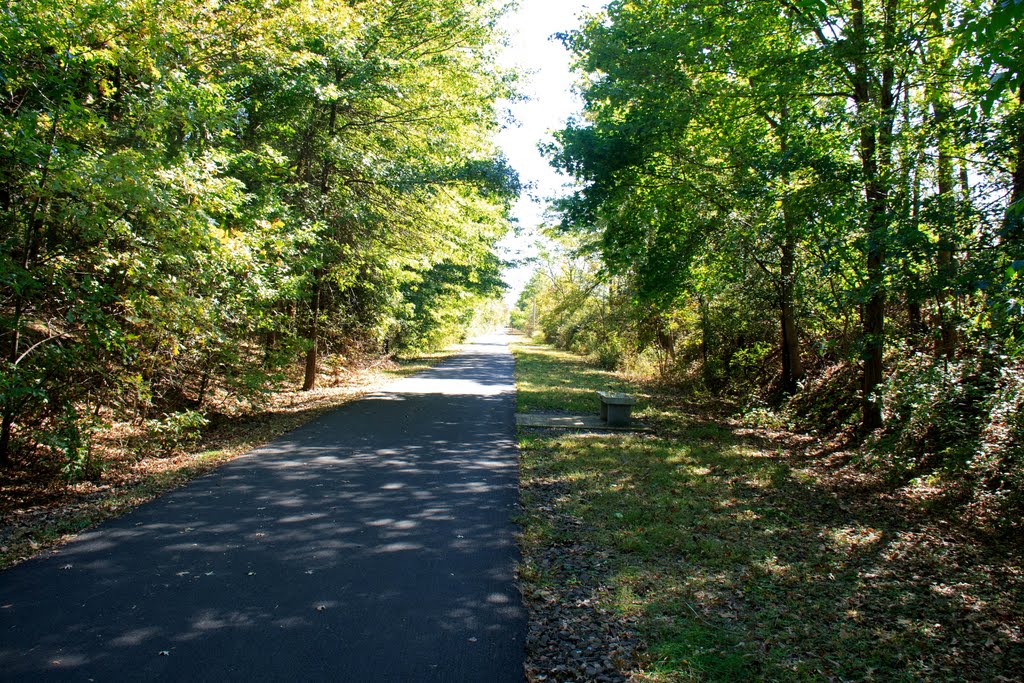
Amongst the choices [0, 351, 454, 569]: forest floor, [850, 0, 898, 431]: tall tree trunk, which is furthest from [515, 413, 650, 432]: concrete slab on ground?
[0, 351, 454, 569]: forest floor

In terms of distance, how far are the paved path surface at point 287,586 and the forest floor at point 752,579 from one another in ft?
1.56

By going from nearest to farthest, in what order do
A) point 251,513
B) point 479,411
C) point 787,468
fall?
point 251,513 < point 787,468 < point 479,411

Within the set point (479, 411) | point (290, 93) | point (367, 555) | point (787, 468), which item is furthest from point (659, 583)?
point (290, 93)

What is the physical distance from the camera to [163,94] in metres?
6.69

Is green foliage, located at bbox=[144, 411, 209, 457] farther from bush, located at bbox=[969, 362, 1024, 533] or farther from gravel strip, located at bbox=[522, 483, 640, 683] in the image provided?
bush, located at bbox=[969, 362, 1024, 533]

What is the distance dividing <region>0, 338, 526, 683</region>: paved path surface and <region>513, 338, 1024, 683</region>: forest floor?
1.56 ft

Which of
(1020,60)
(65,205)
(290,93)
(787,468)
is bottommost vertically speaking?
(787,468)

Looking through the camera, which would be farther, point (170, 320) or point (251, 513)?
point (170, 320)

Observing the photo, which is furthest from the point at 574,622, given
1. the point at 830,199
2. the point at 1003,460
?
the point at 830,199

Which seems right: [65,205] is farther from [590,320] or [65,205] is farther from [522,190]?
[590,320]

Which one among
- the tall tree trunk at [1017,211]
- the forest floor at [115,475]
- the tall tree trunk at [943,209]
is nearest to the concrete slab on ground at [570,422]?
the forest floor at [115,475]

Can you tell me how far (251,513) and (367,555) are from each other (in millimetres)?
1678

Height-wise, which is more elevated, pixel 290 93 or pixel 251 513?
pixel 290 93

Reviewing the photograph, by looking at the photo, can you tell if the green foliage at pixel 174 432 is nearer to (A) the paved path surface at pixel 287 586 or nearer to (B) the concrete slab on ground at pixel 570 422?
(A) the paved path surface at pixel 287 586
